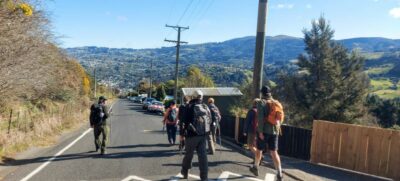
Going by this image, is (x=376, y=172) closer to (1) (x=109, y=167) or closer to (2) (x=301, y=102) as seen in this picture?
(1) (x=109, y=167)

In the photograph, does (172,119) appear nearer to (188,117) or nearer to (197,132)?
(188,117)

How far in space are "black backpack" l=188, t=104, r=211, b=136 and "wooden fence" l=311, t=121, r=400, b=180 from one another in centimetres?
430

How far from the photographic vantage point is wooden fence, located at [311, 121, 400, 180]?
10.2m

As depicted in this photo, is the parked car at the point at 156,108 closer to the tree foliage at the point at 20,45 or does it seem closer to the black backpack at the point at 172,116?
the tree foliage at the point at 20,45

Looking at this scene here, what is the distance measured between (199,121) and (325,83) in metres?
38.9

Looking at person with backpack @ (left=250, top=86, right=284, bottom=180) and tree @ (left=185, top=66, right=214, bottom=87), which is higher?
person with backpack @ (left=250, top=86, right=284, bottom=180)

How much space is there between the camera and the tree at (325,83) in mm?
43344

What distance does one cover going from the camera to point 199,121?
28.2 ft

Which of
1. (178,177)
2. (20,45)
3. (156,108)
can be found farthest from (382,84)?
(178,177)

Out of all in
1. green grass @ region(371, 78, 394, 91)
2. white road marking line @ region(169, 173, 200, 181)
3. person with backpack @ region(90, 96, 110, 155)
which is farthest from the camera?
green grass @ region(371, 78, 394, 91)

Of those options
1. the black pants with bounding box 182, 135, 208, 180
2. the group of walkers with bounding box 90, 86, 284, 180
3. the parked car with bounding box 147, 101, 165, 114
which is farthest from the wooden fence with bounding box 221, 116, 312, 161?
the parked car with bounding box 147, 101, 165, 114

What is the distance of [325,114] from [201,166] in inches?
1424

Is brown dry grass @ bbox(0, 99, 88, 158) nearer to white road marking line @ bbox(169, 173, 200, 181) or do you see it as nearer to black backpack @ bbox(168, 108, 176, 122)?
black backpack @ bbox(168, 108, 176, 122)

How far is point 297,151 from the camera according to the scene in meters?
13.7
